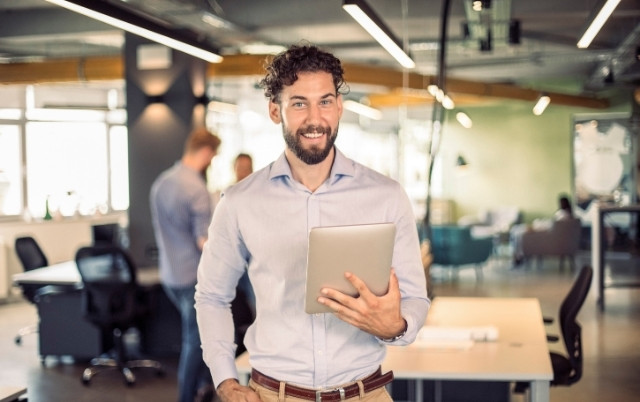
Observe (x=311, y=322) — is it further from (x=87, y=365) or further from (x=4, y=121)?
(x=4, y=121)

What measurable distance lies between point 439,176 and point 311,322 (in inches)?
726

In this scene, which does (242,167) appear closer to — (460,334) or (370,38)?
(460,334)

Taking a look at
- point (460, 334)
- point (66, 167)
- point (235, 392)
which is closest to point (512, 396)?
point (460, 334)

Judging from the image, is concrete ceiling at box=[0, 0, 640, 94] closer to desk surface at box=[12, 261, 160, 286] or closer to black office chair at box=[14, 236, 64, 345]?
desk surface at box=[12, 261, 160, 286]

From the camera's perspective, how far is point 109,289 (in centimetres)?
654

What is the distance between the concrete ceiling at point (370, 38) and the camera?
10.4 m

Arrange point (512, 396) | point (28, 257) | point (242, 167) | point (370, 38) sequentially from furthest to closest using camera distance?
point (370, 38) → point (28, 257) → point (242, 167) → point (512, 396)

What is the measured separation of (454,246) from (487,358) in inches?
379

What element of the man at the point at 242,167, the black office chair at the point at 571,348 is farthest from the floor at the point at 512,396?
the man at the point at 242,167

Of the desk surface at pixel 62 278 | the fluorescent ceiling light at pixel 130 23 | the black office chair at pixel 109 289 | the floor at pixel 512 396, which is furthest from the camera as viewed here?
the desk surface at pixel 62 278

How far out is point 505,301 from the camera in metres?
5.59

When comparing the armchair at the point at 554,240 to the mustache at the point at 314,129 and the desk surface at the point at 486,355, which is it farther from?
the mustache at the point at 314,129

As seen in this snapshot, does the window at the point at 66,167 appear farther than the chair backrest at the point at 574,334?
Yes

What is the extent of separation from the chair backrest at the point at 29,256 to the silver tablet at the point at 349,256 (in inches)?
286
